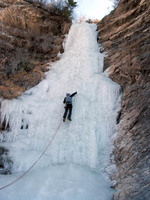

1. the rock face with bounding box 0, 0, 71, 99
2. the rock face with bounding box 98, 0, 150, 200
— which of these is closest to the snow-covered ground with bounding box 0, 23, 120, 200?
the rock face with bounding box 98, 0, 150, 200

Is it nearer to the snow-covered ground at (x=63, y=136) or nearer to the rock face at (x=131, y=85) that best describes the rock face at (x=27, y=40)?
the snow-covered ground at (x=63, y=136)

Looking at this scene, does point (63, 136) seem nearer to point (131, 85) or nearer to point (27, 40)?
point (131, 85)

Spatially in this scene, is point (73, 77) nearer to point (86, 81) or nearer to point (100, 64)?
point (86, 81)

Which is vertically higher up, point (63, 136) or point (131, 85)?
point (131, 85)

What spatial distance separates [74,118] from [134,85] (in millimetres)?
2627

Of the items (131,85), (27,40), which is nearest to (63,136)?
(131,85)

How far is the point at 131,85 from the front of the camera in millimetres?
6629

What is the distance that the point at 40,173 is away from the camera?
16.5 ft

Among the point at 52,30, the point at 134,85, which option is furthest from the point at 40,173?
the point at 52,30

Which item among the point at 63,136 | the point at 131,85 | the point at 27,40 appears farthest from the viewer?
the point at 27,40

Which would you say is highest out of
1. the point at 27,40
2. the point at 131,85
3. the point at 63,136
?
the point at 27,40

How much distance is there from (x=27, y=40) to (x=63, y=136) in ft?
24.6

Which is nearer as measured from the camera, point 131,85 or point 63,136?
point 63,136

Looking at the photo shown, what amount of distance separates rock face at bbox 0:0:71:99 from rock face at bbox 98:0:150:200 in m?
3.36
